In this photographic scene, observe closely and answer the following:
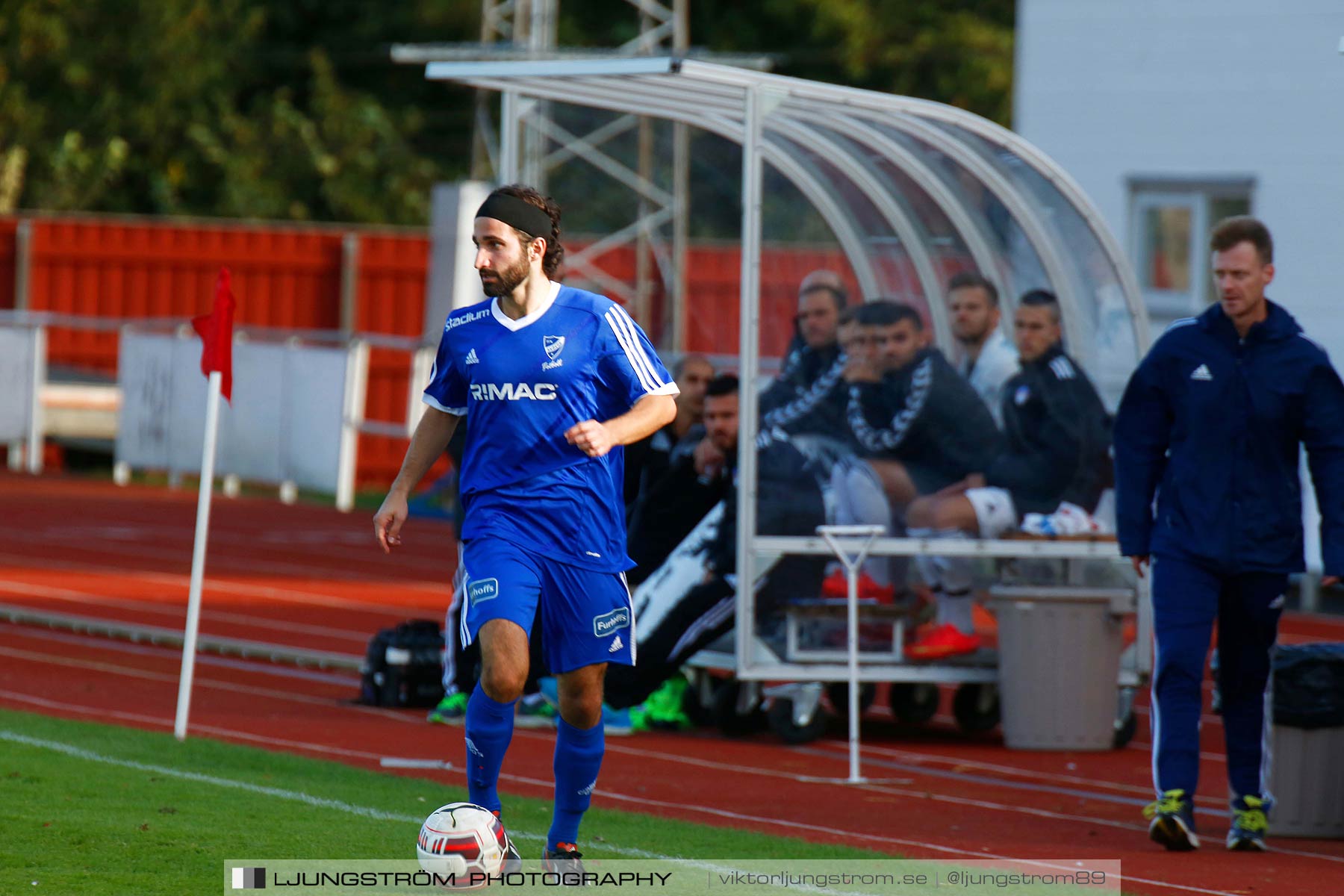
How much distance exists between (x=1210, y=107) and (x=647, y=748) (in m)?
9.91

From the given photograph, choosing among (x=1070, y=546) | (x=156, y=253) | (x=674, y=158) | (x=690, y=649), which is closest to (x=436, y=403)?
(x=690, y=649)

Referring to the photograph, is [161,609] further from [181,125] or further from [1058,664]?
[181,125]

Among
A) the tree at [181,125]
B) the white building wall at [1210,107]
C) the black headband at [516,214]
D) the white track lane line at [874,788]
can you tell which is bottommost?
the white track lane line at [874,788]

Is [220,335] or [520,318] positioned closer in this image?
[520,318]

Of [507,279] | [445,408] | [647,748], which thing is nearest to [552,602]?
[445,408]

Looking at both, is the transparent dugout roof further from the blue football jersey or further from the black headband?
the blue football jersey

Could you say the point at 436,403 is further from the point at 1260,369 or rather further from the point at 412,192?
the point at 412,192

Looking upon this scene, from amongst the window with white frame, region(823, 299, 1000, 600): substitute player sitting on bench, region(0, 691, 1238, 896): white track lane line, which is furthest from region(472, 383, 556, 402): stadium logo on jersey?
the window with white frame

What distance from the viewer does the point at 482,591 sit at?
6211 mm

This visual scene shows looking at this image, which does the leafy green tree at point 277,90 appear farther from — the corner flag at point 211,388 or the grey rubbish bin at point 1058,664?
the corner flag at point 211,388

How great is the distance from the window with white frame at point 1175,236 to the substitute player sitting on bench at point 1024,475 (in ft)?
24.5

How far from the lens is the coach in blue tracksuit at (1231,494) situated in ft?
25.0

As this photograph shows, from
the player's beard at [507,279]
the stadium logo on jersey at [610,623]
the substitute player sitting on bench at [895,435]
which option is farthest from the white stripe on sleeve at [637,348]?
the substitute player sitting on bench at [895,435]

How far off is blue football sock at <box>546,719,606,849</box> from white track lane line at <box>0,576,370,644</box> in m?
7.98
